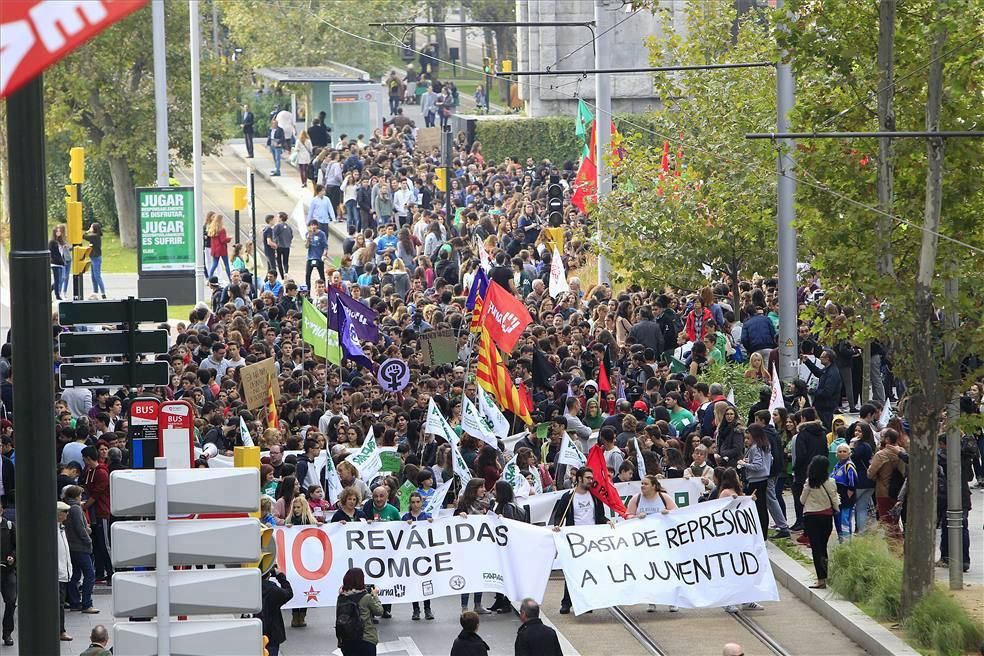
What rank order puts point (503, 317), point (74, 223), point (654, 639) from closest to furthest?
point (654, 639), point (503, 317), point (74, 223)

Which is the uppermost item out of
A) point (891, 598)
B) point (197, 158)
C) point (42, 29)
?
point (197, 158)

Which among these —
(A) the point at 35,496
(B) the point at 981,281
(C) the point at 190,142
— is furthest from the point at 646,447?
(C) the point at 190,142

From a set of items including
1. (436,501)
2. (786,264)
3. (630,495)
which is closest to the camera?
(436,501)

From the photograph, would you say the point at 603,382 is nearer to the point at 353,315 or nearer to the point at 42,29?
the point at 353,315

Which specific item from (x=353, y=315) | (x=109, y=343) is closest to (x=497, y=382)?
(x=353, y=315)

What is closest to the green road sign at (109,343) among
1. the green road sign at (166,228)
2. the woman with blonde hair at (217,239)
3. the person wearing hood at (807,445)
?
the person wearing hood at (807,445)

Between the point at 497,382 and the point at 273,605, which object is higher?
the point at 497,382

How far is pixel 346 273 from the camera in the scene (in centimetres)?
3362

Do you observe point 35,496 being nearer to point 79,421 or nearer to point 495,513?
point 495,513

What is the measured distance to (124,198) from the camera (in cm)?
4619

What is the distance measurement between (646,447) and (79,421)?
223 inches

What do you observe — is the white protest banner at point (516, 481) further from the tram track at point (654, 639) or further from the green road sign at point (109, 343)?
the green road sign at point (109, 343)

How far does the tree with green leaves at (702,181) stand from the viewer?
85.4ft

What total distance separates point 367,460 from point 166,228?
1595 centimetres
